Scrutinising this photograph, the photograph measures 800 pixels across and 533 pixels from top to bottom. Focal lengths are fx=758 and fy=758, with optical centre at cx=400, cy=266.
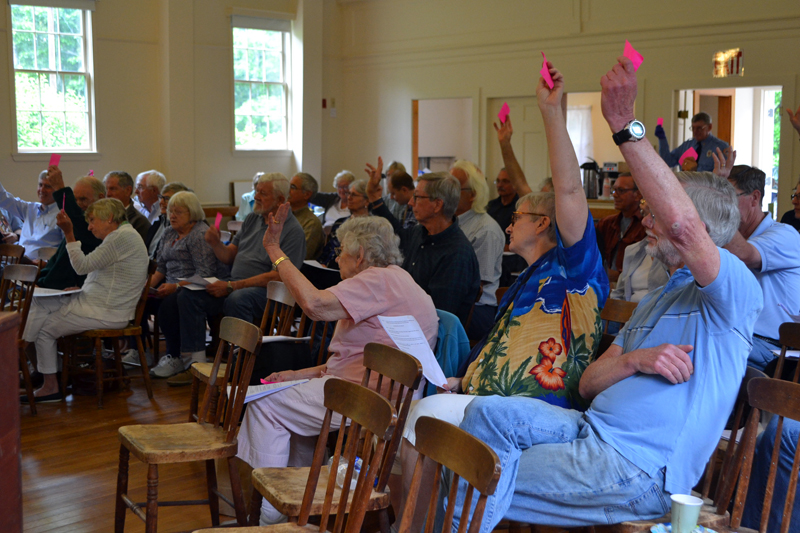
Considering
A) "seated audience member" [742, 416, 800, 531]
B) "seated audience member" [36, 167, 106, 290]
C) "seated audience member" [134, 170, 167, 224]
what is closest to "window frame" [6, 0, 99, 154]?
"seated audience member" [134, 170, 167, 224]

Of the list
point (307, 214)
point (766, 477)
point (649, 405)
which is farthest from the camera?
point (307, 214)

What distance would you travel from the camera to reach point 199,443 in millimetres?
2680

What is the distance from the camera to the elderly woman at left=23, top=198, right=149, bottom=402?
469 centimetres

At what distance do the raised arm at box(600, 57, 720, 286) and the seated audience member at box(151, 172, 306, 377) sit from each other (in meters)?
3.55

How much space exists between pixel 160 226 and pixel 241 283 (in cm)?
156

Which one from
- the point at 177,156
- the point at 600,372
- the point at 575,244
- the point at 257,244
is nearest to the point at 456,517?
the point at 600,372

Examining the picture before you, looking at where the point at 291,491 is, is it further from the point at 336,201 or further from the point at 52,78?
the point at 52,78

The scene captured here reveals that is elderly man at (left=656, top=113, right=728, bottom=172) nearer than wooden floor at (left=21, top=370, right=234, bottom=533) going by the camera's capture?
No

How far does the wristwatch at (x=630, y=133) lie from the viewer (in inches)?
68.7

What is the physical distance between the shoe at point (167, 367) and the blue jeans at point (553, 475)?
3.78 metres

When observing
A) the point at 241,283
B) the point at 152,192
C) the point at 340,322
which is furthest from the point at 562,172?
the point at 152,192

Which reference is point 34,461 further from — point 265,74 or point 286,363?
point 265,74

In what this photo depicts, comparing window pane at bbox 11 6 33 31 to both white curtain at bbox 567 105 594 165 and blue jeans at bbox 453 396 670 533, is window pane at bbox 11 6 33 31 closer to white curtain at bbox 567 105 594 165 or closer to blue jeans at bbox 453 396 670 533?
white curtain at bbox 567 105 594 165

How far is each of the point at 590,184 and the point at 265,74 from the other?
16.5 feet
